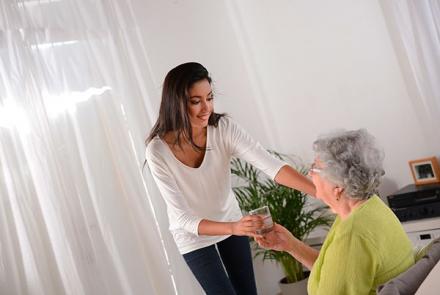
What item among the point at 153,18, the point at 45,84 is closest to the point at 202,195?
the point at 45,84

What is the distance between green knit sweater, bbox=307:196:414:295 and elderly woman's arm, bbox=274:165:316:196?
0.70 m

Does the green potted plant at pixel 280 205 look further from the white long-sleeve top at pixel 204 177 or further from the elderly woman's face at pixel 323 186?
the elderly woman's face at pixel 323 186

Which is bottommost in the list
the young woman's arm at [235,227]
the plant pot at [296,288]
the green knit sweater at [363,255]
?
the plant pot at [296,288]

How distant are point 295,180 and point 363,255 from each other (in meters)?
0.86

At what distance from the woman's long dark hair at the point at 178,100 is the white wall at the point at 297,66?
124 cm

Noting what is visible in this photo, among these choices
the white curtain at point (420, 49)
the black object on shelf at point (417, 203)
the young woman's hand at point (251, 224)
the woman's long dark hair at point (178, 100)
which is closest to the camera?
the young woman's hand at point (251, 224)

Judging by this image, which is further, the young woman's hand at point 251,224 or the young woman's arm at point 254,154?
the young woman's arm at point 254,154

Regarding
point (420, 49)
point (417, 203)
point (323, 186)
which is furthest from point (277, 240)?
point (420, 49)

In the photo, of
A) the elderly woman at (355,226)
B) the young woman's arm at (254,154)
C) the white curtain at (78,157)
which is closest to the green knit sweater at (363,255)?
the elderly woman at (355,226)

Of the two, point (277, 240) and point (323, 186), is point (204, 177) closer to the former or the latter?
Answer: point (277, 240)

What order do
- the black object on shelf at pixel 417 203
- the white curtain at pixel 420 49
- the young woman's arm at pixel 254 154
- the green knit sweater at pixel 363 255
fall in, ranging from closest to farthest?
the green knit sweater at pixel 363 255 < the young woman's arm at pixel 254 154 < the black object on shelf at pixel 417 203 < the white curtain at pixel 420 49

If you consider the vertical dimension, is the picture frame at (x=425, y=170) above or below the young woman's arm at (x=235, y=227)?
below

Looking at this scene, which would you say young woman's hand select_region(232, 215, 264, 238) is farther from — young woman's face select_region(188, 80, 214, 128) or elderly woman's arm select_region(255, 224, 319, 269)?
young woman's face select_region(188, 80, 214, 128)

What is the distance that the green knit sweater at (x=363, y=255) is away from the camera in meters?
1.53
